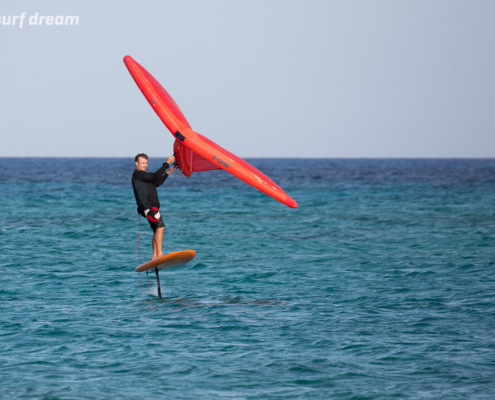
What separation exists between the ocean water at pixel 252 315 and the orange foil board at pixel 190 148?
298 cm

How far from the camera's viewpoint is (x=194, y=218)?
32.7 m

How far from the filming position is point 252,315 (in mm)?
12453

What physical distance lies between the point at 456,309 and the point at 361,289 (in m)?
2.83

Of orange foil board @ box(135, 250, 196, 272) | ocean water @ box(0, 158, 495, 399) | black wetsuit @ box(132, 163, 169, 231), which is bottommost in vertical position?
ocean water @ box(0, 158, 495, 399)

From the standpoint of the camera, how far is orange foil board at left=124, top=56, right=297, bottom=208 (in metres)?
11.6

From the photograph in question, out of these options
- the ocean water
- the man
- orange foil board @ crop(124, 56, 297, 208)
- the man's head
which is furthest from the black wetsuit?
the ocean water

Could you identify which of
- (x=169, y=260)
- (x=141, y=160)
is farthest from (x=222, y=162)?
(x=169, y=260)

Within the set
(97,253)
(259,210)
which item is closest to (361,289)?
(97,253)

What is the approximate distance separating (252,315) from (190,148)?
3.92 m

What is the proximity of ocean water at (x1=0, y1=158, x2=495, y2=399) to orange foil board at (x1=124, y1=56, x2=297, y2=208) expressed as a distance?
298 centimetres

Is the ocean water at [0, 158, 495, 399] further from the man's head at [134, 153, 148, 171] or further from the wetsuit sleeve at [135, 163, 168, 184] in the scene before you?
the man's head at [134, 153, 148, 171]

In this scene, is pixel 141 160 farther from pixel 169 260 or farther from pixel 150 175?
pixel 169 260

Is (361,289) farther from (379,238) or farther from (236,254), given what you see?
(379,238)

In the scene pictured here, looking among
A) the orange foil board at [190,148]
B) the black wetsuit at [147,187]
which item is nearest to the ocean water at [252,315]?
the black wetsuit at [147,187]
